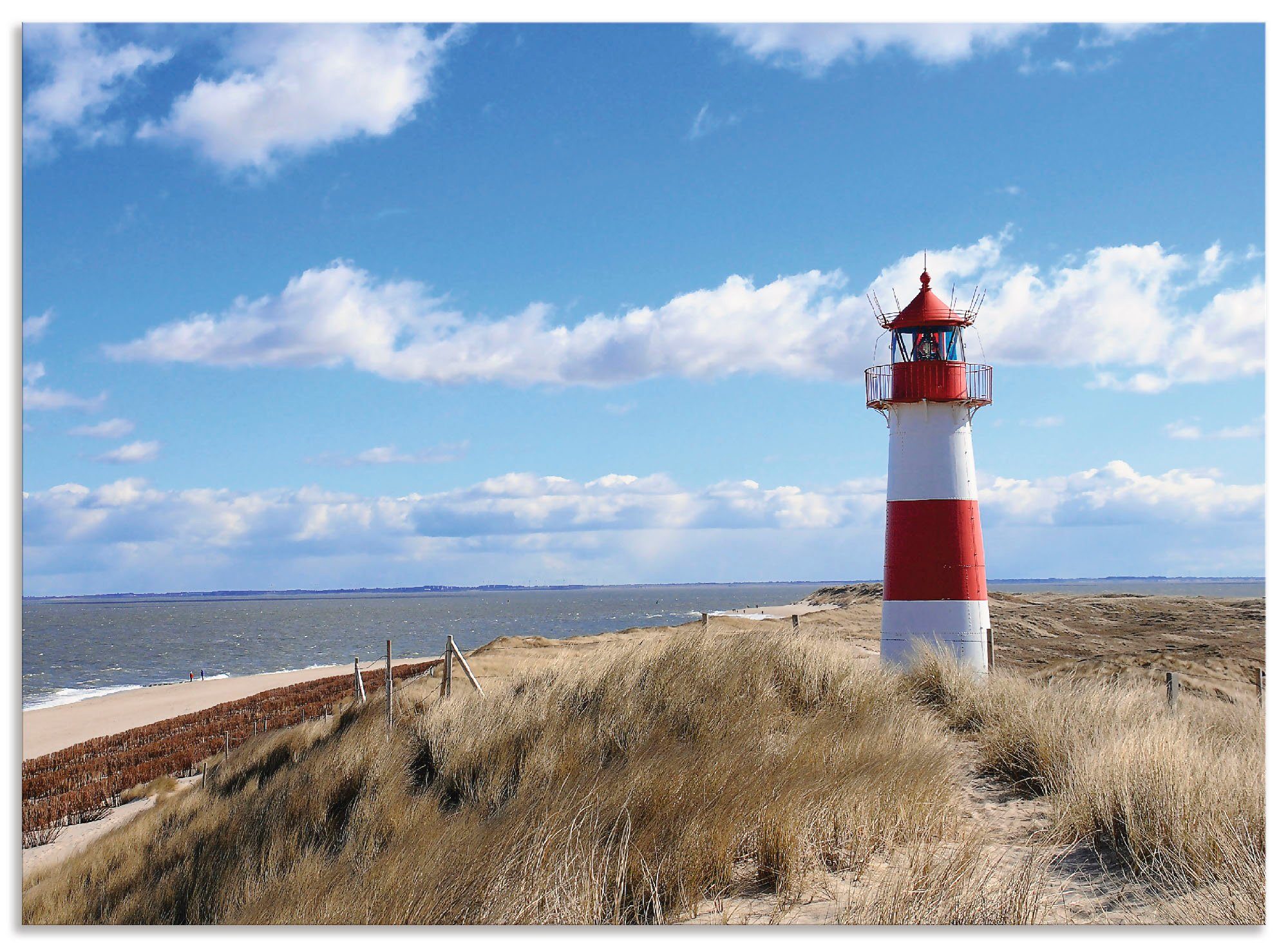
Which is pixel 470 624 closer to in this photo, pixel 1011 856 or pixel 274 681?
pixel 274 681

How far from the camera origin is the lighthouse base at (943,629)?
9648mm

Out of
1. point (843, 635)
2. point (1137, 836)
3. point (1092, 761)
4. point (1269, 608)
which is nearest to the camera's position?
point (1137, 836)

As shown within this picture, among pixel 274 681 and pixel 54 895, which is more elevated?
pixel 54 895

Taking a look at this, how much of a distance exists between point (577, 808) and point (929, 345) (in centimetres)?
758

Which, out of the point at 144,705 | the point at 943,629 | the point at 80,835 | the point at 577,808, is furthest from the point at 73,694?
the point at 577,808

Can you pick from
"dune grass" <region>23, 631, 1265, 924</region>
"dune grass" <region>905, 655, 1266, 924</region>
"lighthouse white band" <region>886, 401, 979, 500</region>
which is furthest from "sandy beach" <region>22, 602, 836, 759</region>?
"dune grass" <region>905, 655, 1266, 924</region>

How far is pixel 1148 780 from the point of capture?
4547mm

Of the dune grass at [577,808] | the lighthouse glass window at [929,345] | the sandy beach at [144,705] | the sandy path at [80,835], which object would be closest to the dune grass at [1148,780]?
the dune grass at [577,808]

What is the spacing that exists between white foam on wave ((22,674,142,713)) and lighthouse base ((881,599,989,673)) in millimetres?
31441

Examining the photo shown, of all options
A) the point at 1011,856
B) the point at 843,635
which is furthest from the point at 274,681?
the point at 1011,856

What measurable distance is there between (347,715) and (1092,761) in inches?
395

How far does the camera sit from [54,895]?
21.7ft

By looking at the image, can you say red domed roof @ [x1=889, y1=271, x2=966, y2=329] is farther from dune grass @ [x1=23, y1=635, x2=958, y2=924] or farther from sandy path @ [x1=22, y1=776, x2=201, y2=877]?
sandy path @ [x1=22, y1=776, x2=201, y2=877]

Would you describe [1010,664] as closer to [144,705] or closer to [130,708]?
[130,708]
